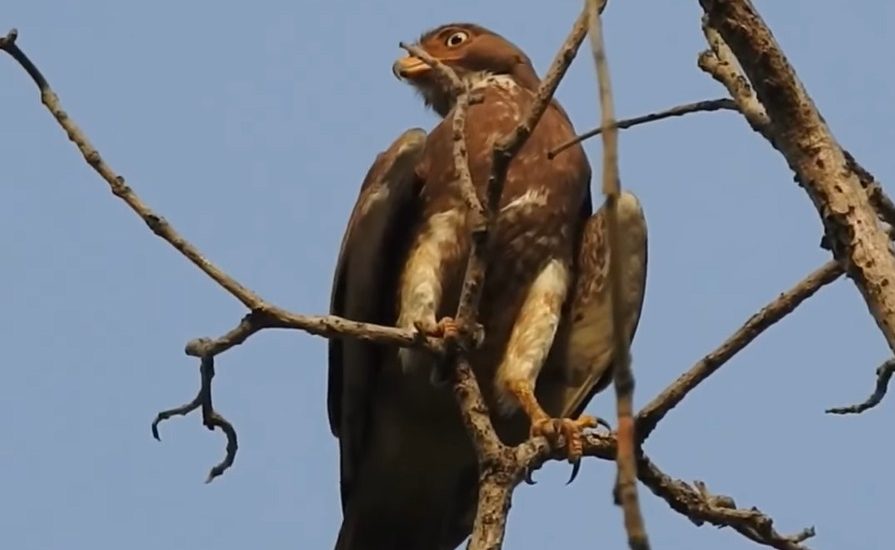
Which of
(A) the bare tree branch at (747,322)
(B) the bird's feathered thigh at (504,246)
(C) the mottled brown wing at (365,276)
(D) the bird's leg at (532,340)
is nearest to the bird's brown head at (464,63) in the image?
(B) the bird's feathered thigh at (504,246)

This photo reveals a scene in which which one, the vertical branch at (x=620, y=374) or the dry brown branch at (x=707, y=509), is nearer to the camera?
the vertical branch at (x=620, y=374)

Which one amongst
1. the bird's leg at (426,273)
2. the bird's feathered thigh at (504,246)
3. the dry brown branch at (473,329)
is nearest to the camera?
the dry brown branch at (473,329)

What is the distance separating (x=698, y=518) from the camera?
457 cm

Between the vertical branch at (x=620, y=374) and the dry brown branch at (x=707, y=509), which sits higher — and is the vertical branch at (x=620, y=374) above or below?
below

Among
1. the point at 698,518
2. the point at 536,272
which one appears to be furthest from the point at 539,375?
the point at 698,518

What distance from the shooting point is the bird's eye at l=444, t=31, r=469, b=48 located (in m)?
7.72

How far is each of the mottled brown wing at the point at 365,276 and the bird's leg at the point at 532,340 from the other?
529 mm

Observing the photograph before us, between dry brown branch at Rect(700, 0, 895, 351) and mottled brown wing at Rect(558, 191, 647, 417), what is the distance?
2.69 m

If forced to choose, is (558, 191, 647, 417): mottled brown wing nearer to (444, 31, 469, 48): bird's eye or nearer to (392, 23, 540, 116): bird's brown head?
(392, 23, 540, 116): bird's brown head


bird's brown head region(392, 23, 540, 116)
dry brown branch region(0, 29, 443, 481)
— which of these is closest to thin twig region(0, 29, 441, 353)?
dry brown branch region(0, 29, 443, 481)

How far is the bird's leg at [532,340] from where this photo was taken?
6090mm

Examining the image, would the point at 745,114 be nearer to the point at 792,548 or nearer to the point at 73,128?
the point at 792,548

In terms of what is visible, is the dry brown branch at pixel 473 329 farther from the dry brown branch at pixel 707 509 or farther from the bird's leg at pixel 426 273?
the bird's leg at pixel 426 273

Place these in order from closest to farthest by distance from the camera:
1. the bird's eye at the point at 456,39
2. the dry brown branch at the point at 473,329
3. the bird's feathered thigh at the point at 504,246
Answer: the dry brown branch at the point at 473,329 → the bird's feathered thigh at the point at 504,246 → the bird's eye at the point at 456,39
